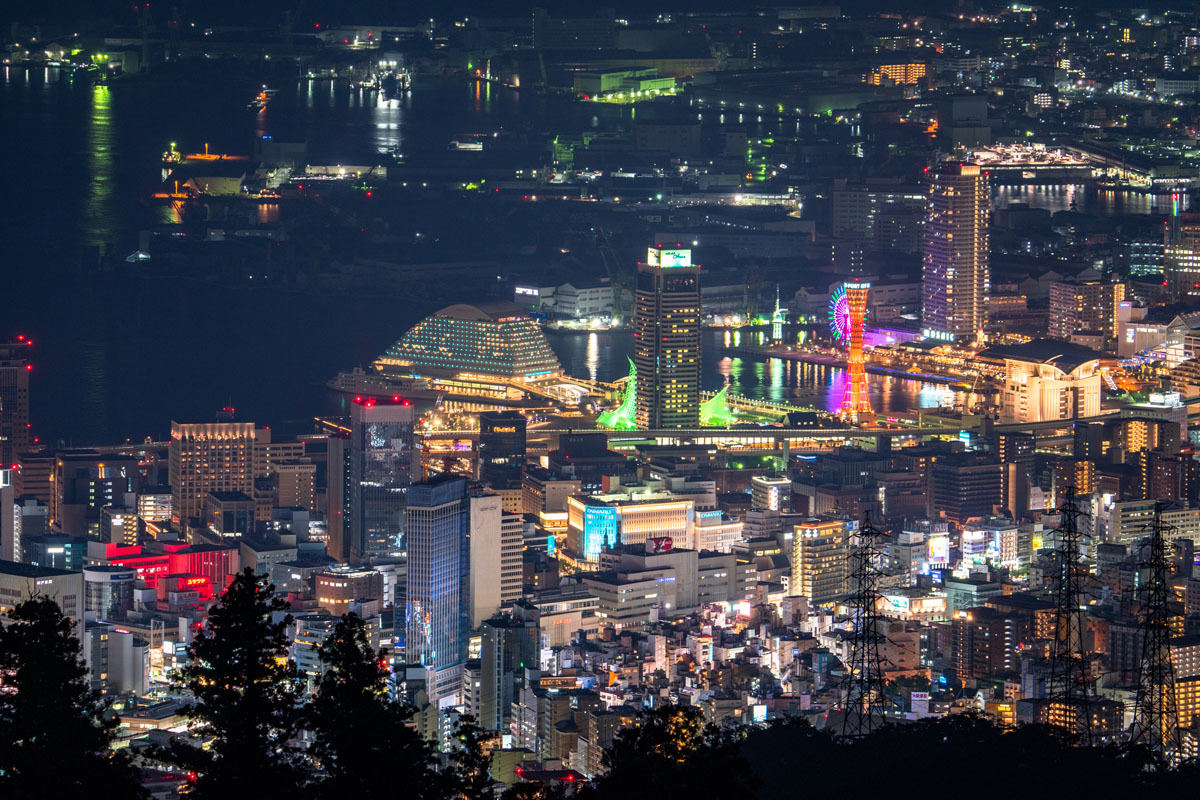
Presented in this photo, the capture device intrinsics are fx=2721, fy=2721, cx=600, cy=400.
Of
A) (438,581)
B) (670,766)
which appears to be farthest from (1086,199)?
(670,766)

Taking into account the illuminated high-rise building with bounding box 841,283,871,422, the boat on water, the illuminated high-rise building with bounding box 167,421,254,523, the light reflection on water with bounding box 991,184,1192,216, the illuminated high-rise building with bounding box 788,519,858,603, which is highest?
the boat on water

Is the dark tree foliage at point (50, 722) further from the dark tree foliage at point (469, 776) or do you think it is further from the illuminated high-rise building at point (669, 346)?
the illuminated high-rise building at point (669, 346)

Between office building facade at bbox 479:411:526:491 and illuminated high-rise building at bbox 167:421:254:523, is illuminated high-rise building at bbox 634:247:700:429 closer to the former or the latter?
office building facade at bbox 479:411:526:491

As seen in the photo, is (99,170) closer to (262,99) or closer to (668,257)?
(262,99)

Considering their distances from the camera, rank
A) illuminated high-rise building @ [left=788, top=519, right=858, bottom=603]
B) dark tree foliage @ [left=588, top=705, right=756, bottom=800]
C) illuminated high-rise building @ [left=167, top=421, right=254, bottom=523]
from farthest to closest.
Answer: illuminated high-rise building @ [left=167, top=421, right=254, bottom=523], illuminated high-rise building @ [left=788, top=519, right=858, bottom=603], dark tree foliage @ [left=588, top=705, right=756, bottom=800]

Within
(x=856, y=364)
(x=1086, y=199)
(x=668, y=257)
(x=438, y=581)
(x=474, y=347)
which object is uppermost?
(x=1086, y=199)

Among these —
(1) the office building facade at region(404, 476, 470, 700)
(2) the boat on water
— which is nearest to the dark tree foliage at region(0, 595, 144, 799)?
(1) the office building facade at region(404, 476, 470, 700)

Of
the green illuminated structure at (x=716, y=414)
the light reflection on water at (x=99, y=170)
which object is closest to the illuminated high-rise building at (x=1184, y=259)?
the green illuminated structure at (x=716, y=414)
